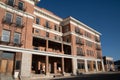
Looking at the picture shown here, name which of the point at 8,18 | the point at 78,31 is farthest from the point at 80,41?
the point at 8,18

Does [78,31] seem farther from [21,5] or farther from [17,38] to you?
[17,38]

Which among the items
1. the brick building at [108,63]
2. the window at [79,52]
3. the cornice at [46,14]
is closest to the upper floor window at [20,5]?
the cornice at [46,14]

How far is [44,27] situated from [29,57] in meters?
12.0

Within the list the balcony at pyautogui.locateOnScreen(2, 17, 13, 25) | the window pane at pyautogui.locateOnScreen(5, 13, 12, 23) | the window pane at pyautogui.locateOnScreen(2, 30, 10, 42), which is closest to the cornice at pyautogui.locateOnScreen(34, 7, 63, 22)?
the window pane at pyautogui.locateOnScreen(5, 13, 12, 23)

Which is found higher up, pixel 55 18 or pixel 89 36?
pixel 55 18

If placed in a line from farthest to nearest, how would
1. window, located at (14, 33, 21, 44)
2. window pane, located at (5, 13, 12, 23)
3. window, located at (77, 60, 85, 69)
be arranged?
window, located at (77, 60, 85, 69)
window, located at (14, 33, 21, 44)
window pane, located at (5, 13, 12, 23)

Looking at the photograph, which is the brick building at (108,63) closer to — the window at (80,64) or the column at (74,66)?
the window at (80,64)

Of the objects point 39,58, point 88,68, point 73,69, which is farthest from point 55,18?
point 88,68

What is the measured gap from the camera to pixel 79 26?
4069cm

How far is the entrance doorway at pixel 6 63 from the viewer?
20.0 m

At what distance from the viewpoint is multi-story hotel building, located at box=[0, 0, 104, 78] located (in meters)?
21.7

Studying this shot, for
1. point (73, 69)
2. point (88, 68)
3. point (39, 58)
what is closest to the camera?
point (39, 58)

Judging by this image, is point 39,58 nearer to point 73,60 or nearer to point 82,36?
point 73,60

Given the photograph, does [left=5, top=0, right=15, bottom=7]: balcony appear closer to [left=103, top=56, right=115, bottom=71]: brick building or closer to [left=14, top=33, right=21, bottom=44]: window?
[left=14, top=33, right=21, bottom=44]: window
